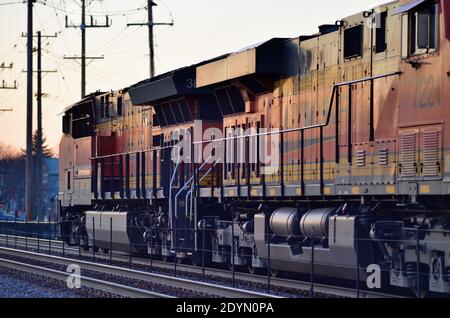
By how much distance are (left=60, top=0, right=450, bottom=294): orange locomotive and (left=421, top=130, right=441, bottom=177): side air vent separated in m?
0.02

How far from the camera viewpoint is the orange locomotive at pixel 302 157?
15.1m

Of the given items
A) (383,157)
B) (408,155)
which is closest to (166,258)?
(383,157)

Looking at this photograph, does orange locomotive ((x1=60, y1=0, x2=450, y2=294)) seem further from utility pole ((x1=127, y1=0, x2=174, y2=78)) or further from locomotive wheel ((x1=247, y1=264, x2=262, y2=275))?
utility pole ((x1=127, y1=0, x2=174, y2=78))

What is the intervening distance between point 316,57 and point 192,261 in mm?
7163

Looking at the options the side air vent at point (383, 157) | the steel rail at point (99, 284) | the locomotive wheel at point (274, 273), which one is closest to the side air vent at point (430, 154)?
the side air vent at point (383, 157)

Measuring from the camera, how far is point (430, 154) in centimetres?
1478

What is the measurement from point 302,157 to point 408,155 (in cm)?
399

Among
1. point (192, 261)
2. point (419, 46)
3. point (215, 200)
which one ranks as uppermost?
point (419, 46)

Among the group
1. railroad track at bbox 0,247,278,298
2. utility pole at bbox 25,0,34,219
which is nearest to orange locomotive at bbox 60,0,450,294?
railroad track at bbox 0,247,278,298

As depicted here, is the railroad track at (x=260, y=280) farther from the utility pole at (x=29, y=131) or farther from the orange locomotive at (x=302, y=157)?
the utility pole at (x=29, y=131)

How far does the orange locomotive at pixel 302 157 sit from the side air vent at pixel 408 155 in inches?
0.7

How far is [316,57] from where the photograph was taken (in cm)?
1902

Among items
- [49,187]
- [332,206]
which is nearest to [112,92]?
[332,206]

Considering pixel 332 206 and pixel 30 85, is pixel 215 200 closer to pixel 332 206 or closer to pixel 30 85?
pixel 332 206
